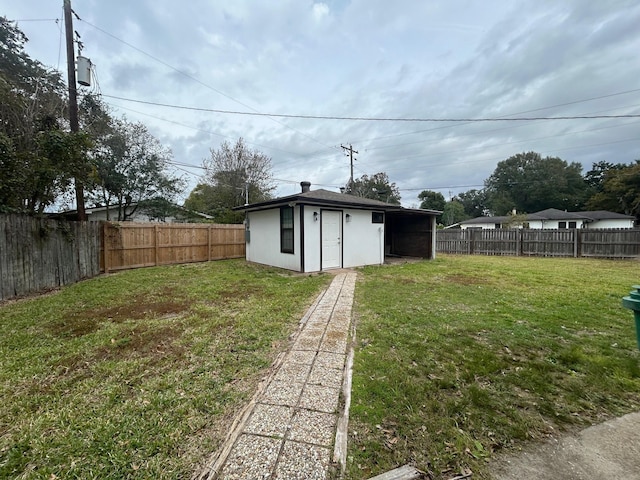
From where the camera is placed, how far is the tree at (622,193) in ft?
83.4

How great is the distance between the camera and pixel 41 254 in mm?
6316

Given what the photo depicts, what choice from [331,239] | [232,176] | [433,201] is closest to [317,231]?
[331,239]

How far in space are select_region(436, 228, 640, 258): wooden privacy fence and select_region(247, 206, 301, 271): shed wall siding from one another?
432 inches

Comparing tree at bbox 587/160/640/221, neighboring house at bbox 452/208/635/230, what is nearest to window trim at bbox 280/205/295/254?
neighboring house at bbox 452/208/635/230

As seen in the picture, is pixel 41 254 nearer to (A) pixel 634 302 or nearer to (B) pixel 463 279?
(A) pixel 634 302

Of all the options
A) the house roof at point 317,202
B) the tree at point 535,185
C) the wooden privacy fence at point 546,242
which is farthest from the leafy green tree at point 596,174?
the house roof at point 317,202

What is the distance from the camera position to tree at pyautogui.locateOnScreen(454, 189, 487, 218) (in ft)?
156

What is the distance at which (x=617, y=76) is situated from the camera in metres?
10.5

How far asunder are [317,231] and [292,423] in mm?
6930

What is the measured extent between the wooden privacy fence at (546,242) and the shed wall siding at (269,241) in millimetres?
10963

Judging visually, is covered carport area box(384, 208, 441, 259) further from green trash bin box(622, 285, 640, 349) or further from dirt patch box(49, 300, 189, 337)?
dirt patch box(49, 300, 189, 337)

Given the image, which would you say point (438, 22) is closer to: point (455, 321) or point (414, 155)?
point (455, 321)

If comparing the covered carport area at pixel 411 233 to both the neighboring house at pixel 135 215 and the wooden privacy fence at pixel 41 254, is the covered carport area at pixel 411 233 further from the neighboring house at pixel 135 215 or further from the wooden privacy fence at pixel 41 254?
the neighboring house at pixel 135 215

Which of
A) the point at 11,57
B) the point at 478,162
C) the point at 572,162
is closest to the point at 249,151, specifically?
the point at 11,57
